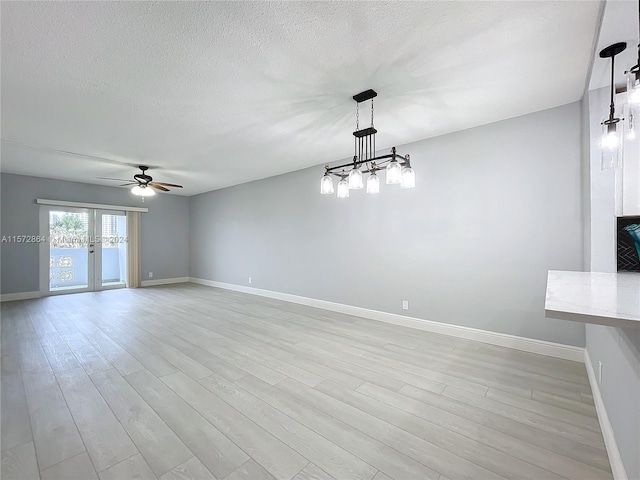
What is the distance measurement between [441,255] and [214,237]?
6.10 metres

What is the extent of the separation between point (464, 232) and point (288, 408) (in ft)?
9.66

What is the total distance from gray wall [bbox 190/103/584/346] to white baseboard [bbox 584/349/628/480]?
867 millimetres

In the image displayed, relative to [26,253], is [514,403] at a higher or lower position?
lower

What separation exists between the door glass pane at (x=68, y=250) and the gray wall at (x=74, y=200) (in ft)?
0.96

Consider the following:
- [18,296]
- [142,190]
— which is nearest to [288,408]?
[142,190]

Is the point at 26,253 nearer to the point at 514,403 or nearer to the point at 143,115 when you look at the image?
the point at 143,115

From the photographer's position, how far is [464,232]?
3.60 meters

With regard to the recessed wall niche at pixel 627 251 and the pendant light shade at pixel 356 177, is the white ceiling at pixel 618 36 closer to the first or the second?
the recessed wall niche at pixel 627 251

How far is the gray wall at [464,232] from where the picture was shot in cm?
303

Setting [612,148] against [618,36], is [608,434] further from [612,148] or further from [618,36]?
[618,36]

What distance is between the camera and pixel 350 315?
4.70 metres

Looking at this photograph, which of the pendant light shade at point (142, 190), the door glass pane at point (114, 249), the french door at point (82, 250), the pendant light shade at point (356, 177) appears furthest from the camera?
the door glass pane at point (114, 249)

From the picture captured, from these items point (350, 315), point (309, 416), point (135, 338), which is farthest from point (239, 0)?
point (350, 315)

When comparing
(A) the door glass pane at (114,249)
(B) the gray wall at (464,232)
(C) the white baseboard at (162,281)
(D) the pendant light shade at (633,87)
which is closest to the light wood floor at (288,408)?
(B) the gray wall at (464,232)
